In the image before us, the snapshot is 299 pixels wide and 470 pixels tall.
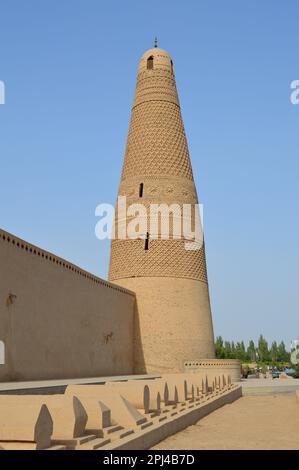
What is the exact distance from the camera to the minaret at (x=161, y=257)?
1700cm

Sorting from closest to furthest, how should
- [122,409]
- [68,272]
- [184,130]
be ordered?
[122,409] → [68,272] → [184,130]

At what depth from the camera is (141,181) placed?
59.4ft

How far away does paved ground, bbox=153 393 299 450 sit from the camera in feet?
17.0

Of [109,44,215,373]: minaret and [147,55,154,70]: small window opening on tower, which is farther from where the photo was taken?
[147,55,154,70]: small window opening on tower

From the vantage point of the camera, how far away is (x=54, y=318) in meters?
11.9

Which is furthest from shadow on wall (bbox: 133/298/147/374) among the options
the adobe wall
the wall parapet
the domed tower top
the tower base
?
the domed tower top

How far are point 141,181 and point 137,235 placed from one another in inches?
71.1

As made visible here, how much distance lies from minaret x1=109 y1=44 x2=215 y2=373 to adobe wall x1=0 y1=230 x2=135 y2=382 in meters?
1.12

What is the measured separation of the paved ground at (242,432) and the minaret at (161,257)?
7.94 meters

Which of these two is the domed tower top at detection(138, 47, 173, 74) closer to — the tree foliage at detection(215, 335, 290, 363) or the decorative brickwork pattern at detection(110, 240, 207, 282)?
the decorative brickwork pattern at detection(110, 240, 207, 282)

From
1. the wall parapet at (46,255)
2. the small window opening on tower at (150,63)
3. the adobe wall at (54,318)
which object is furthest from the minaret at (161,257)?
the wall parapet at (46,255)

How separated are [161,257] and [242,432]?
447 inches
